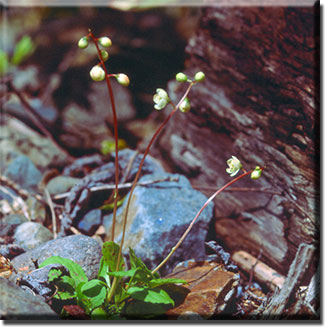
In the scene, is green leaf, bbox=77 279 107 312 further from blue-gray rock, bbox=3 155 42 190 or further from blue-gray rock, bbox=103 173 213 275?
blue-gray rock, bbox=3 155 42 190

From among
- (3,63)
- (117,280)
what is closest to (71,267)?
(117,280)

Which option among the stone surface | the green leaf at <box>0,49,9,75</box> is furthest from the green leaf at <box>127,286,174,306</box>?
the green leaf at <box>0,49,9,75</box>

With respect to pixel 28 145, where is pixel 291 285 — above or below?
below

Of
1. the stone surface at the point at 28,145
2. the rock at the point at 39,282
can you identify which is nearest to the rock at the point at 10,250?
the rock at the point at 39,282

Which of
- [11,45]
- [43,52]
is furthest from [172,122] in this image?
[11,45]

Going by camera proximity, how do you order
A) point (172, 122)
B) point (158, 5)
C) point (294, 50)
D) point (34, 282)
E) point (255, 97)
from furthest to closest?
point (158, 5) < point (172, 122) < point (255, 97) < point (294, 50) < point (34, 282)

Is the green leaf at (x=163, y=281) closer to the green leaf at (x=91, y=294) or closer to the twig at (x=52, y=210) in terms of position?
the green leaf at (x=91, y=294)

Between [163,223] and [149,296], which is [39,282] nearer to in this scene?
[149,296]
